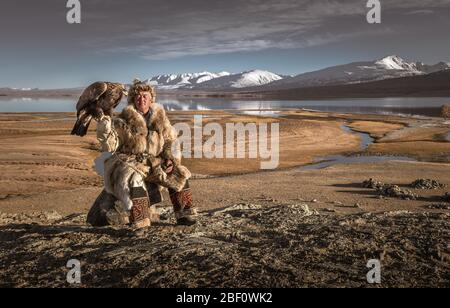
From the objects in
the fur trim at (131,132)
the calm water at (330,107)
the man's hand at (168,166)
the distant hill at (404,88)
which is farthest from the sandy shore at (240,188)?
the distant hill at (404,88)

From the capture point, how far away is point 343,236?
4480mm

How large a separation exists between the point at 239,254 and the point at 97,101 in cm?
276

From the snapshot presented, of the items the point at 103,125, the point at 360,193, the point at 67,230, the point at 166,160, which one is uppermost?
the point at 103,125

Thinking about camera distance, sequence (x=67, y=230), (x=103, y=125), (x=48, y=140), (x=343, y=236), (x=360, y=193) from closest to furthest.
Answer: (x=343, y=236)
(x=103, y=125)
(x=67, y=230)
(x=360, y=193)
(x=48, y=140)

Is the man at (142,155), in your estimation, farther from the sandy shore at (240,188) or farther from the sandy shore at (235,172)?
the sandy shore at (235,172)

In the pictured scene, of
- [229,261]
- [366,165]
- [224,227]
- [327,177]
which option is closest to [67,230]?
[224,227]

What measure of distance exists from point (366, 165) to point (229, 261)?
15704 millimetres

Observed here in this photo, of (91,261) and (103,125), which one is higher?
(103,125)

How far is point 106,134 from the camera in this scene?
5.04 m

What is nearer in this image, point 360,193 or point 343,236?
point 343,236

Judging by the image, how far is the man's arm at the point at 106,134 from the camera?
5.03m

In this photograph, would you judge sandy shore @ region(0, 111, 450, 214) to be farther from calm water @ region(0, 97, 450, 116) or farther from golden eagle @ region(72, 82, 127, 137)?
calm water @ region(0, 97, 450, 116)
